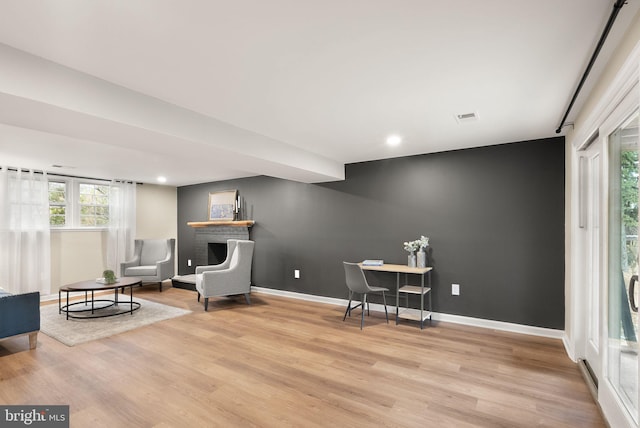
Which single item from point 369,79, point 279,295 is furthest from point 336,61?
point 279,295

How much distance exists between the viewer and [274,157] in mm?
3896

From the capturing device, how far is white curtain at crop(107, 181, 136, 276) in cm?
667

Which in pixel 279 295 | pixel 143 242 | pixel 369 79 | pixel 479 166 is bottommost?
pixel 279 295

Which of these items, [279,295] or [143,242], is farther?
[143,242]

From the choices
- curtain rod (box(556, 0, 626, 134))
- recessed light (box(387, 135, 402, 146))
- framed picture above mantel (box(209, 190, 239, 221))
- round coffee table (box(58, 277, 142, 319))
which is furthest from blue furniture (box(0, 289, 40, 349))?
curtain rod (box(556, 0, 626, 134))

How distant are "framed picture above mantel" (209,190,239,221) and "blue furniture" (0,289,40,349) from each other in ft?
11.5

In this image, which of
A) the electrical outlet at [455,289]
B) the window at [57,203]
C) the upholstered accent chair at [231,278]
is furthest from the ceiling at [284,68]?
the window at [57,203]

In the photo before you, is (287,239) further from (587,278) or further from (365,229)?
(587,278)

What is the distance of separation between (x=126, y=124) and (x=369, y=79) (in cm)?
184

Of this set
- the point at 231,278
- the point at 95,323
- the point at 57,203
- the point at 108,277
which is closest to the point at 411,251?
the point at 231,278

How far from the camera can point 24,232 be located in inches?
216

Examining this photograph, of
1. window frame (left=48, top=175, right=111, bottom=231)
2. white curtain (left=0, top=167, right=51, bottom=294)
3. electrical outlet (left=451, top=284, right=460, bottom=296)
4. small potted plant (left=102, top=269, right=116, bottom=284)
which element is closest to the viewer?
electrical outlet (left=451, top=284, right=460, bottom=296)

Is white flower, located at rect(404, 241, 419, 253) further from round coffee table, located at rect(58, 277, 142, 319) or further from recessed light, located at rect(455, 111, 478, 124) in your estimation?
round coffee table, located at rect(58, 277, 142, 319)

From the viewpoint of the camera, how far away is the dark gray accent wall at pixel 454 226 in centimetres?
378
